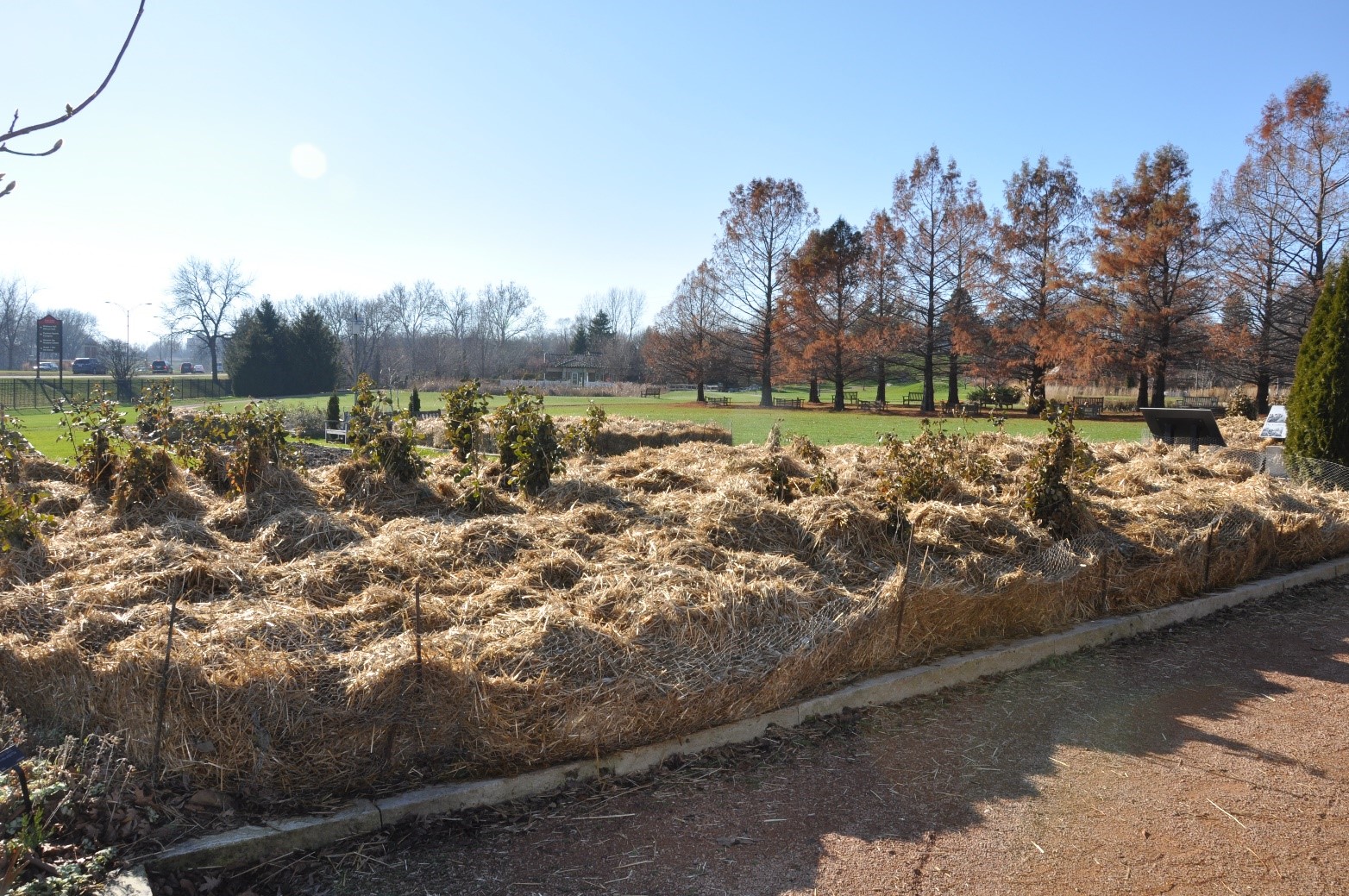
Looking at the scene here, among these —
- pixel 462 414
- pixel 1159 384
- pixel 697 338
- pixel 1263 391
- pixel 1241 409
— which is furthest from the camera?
pixel 697 338

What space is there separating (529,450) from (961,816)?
14.1 ft

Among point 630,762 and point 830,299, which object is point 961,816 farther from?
point 830,299

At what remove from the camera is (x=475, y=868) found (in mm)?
2996

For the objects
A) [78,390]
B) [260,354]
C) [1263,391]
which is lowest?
[78,390]

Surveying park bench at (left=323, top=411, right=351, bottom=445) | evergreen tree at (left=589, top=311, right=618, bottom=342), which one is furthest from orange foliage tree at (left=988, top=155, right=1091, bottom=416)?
evergreen tree at (left=589, top=311, right=618, bottom=342)

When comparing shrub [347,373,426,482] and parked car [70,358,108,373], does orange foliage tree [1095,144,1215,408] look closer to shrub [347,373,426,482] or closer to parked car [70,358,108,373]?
shrub [347,373,426,482]

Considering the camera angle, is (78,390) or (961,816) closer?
(961,816)

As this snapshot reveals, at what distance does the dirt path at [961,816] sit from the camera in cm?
300

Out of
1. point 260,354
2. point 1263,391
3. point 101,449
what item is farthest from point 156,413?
point 260,354

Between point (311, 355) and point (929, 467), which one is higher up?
point (311, 355)

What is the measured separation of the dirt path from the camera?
3.00 m

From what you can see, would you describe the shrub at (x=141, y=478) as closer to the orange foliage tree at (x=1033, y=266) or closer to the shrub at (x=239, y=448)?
the shrub at (x=239, y=448)

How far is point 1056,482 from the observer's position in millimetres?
6473

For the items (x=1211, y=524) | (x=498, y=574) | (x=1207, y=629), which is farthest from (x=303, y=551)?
(x=1211, y=524)
